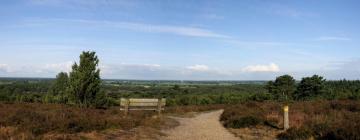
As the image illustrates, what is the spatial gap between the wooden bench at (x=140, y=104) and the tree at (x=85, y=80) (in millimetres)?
13266

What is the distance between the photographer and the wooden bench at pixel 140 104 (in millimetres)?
22087

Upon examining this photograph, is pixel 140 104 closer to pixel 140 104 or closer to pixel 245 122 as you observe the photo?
pixel 140 104

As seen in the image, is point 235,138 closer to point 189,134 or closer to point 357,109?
point 189,134

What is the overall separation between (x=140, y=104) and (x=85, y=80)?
46.7ft

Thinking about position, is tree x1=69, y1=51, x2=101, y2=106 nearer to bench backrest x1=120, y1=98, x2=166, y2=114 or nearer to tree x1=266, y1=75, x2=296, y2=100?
bench backrest x1=120, y1=98, x2=166, y2=114

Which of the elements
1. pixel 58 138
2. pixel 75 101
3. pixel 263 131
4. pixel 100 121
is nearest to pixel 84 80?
pixel 75 101

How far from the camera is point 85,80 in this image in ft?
115

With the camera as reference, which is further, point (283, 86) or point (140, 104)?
point (283, 86)

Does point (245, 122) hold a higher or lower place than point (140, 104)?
lower

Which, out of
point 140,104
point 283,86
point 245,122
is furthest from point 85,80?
point 283,86

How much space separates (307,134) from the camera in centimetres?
1331

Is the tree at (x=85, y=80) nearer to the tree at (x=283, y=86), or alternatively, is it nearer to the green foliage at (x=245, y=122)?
the green foliage at (x=245, y=122)

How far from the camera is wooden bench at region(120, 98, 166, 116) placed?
22087mm

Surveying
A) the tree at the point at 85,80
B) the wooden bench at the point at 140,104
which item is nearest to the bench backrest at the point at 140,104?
the wooden bench at the point at 140,104
